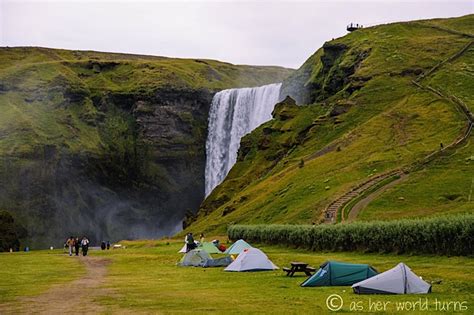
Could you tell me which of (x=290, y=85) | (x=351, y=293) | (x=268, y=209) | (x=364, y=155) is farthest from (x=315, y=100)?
(x=351, y=293)

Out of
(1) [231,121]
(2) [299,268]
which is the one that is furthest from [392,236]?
(1) [231,121]

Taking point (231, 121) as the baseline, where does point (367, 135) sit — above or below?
below

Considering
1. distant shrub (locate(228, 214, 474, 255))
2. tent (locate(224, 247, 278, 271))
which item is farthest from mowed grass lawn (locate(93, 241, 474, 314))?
distant shrub (locate(228, 214, 474, 255))

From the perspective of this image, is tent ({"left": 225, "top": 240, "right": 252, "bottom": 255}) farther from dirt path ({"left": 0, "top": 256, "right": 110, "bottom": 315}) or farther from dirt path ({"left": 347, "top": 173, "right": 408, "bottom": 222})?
dirt path ({"left": 0, "top": 256, "right": 110, "bottom": 315})

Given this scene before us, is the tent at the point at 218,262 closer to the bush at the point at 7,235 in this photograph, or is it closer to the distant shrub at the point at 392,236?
the distant shrub at the point at 392,236

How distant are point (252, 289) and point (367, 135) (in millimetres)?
68908

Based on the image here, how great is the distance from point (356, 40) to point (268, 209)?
68.0 meters

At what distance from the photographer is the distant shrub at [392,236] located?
39750 mm

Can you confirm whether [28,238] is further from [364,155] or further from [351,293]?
[351,293]

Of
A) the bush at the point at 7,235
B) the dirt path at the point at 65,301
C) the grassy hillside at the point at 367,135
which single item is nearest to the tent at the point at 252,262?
the dirt path at the point at 65,301

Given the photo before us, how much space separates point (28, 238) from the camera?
136750mm

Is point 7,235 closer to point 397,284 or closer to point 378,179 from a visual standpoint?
point 378,179

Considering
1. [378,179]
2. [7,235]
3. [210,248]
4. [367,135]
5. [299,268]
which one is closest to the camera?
→ [299,268]

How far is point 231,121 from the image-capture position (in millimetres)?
146375
